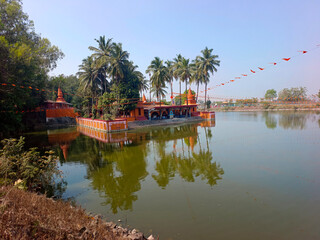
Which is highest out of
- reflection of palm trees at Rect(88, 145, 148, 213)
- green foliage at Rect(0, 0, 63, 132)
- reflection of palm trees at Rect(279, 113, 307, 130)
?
green foliage at Rect(0, 0, 63, 132)

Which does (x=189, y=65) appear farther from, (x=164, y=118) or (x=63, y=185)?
(x=63, y=185)

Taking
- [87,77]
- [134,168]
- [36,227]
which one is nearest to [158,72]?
[87,77]

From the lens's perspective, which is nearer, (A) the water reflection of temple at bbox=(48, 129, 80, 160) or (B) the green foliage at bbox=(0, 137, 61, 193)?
(B) the green foliage at bbox=(0, 137, 61, 193)

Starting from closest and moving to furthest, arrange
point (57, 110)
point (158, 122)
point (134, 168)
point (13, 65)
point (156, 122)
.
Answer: point (134, 168)
point (13, 65)
point (156, 122)
point (158, 122)
point (57, 110)

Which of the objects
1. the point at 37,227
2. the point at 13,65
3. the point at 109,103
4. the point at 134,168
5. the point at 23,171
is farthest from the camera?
the point at 109,103

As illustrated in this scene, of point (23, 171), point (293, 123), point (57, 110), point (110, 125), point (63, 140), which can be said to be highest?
point (57, 110)

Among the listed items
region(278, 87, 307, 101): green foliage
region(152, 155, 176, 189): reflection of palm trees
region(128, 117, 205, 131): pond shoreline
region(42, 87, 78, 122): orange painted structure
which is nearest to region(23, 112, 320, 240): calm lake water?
region(152, 155, 176, 189): reflection of palm trees

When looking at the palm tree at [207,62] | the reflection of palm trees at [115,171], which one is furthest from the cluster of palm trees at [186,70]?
the reflection of palm trees at [115,171]

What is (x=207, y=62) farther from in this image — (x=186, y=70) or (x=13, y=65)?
(x=13, y=65)

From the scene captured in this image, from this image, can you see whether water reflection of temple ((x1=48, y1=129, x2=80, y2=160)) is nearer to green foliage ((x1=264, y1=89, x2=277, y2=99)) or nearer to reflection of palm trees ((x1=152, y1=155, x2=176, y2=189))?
reflection of palm trees ((x1=152, y1=155, x2=176, y2=189))

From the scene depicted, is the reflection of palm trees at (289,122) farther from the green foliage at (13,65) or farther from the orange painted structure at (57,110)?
the orange painted structure at (57,110)

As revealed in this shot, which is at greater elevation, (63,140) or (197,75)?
(197,75)

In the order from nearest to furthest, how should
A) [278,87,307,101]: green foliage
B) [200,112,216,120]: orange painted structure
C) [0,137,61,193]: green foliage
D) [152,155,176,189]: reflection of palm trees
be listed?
[0,137,61,193]: green foliage → [152,155,176,189]: reflection of palm trees → [200,112,216,120]: orange painted structure → [278,87,307,101]: green foliage

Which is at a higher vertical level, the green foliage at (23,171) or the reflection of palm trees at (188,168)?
the green foliage at (23,171)
